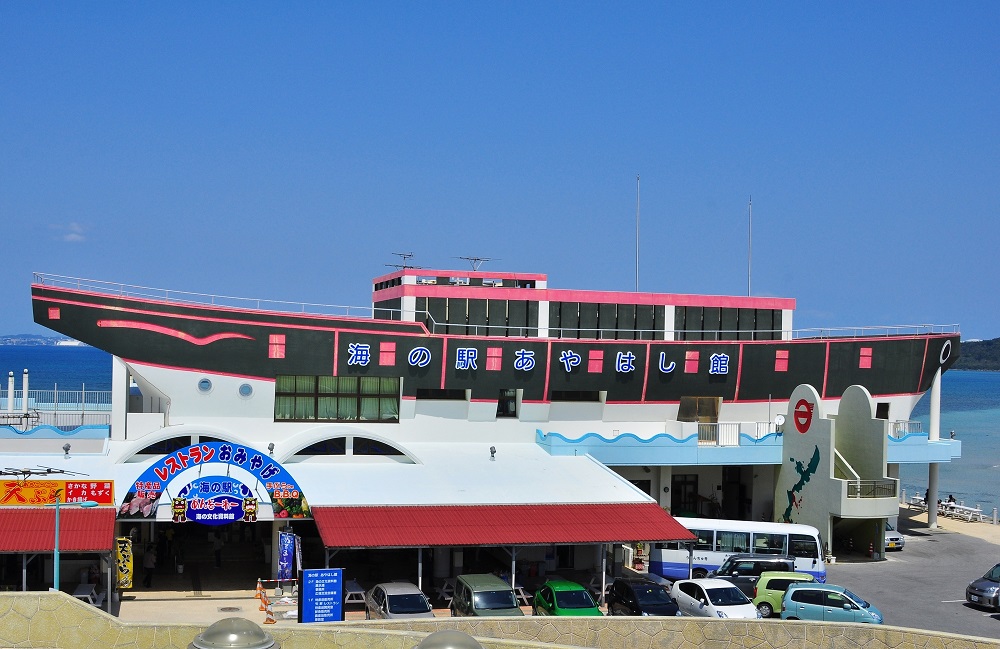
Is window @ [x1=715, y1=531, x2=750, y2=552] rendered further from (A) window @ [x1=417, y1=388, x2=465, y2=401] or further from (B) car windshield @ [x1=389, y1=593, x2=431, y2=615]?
(B) car windshield @ [x1=389, y1=593, x2=431, y2=615]

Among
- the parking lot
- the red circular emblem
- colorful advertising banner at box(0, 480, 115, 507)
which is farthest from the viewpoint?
the red circular emblem

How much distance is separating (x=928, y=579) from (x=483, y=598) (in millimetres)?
18610

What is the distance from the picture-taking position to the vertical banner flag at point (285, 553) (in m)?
33.1

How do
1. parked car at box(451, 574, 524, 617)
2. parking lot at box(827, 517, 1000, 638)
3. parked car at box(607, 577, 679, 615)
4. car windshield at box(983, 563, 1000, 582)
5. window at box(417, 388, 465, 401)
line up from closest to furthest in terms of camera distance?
parked car at box(451, 574, 524, 617) → parked car at box(607, 577, 679, 615) → parking lot at box(827, 517, 1000, 638) → car windshield at box(983, 563, 1000, 582) → window at box(417, 388, 465, 401)

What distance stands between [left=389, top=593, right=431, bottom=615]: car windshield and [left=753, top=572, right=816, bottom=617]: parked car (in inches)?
416

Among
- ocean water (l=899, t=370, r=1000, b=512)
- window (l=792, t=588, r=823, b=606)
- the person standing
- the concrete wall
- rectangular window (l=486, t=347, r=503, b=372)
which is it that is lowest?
ocean water (l=899, t=370, r=1000, b=512)

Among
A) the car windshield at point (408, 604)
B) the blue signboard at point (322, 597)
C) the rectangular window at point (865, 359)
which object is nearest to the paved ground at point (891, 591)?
the blue signboard at point (322, 597)

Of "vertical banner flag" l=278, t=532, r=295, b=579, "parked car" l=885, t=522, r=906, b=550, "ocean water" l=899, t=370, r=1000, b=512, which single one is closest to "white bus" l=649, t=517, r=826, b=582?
"parked car" l=885, t=522, r=906, b=550

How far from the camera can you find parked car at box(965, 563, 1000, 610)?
33.8 m

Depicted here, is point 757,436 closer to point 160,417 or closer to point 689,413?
point 689,413

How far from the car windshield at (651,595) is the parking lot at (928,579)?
23.1 ft

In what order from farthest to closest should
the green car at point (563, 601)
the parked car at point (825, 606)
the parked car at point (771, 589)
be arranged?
the parked car at point (771, 589) < the parked car at point (825, 606) < the green car at point (563, 601)

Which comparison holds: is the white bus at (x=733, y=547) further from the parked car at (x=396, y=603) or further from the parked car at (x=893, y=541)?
the parked car at (x=396, y=603)

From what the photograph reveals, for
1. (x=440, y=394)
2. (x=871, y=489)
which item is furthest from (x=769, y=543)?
(x=440, y=394)
